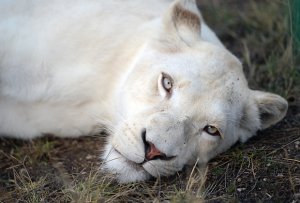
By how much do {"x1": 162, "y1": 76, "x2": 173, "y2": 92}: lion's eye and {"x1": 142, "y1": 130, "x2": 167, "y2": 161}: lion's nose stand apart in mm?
321

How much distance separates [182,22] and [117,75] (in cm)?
47

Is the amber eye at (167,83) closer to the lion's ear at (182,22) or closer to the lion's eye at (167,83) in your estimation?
the lion's eye at (167,83)

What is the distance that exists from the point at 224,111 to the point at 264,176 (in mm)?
408

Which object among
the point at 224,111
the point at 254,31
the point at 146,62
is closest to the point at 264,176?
the point at 224,111

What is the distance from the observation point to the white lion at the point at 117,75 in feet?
10.7

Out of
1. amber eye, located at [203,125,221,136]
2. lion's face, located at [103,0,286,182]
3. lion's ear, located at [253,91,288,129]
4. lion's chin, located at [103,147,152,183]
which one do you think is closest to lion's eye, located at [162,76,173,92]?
lion's face, located at [103,0,286,182]

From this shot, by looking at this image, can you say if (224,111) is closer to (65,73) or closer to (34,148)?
(65,73)

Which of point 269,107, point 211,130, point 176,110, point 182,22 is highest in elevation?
point 182,22

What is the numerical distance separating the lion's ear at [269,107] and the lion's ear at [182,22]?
0.49m

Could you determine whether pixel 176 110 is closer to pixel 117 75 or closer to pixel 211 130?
pixel 211 130

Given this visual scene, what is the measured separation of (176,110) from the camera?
318cm

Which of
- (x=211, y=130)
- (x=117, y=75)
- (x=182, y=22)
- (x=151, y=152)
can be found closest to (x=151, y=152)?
(x=151, y=152)

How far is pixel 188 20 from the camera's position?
3625 mm

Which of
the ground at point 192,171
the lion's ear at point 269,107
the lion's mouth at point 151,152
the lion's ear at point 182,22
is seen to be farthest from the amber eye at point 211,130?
the lion's ear at point 182,22
